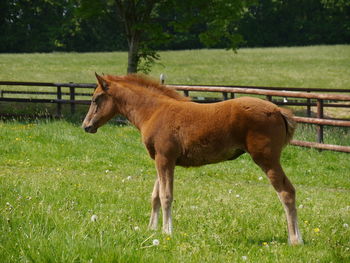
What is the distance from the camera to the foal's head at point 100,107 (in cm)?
665

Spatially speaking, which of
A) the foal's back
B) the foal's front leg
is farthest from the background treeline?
the foal's front leg

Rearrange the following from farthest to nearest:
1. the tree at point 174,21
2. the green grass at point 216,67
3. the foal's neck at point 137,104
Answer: the green grass at point 216,67 < the tree at point 174,21 < the foal's neck at point 137,104

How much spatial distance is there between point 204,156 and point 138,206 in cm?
138

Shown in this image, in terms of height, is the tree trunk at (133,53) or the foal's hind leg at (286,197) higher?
the tree trunk at (133,53)

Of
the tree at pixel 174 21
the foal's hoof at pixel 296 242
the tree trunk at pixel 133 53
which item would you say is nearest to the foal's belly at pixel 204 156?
the foal's hoof at pixel 296 242

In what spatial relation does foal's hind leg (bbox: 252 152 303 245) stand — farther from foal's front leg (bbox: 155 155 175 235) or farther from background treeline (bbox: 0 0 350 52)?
background treeline (bbox: 0 0 350 52)

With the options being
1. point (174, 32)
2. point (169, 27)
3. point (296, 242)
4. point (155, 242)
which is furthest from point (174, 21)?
point (169, 27)

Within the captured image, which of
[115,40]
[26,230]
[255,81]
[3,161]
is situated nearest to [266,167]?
[26,230]

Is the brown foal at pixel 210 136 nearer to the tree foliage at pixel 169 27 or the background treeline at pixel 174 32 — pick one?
the tree foliage at pixel 169 27

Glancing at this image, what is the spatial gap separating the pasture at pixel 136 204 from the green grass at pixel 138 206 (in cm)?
1

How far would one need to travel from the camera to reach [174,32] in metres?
65.1

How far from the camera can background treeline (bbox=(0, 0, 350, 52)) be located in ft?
183

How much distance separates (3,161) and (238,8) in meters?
12.7

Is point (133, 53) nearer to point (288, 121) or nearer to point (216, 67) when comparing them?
point (288, 121)
